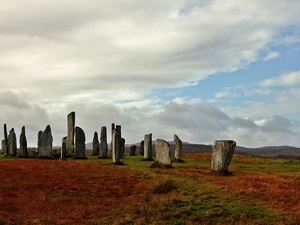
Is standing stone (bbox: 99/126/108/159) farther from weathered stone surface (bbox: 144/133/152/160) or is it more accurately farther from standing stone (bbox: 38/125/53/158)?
standing stone (bbox: 38/125/53/158)

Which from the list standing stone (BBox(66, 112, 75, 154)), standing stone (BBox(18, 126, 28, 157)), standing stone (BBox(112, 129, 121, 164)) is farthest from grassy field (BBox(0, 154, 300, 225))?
standing stone (BBox(66, 112, 75, 154))

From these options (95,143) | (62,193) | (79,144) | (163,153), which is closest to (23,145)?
(79,144)

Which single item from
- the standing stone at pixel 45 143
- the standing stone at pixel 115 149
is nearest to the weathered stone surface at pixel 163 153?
the standing stone at pixel 115 149

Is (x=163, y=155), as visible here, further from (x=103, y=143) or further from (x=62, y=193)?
(x=103, y=143)

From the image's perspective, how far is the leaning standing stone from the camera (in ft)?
110

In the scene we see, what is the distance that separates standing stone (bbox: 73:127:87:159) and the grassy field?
15987mm

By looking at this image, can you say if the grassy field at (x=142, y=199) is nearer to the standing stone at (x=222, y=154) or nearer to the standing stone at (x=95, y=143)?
the standing stone at (x=222, y=154)

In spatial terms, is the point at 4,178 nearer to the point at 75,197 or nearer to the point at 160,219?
the point at 75,197

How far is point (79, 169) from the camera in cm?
3023

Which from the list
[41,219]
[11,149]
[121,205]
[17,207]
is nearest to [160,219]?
[121,205]

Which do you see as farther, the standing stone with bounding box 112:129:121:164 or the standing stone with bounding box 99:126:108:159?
the standing stone with bounding box 99:126:108:159

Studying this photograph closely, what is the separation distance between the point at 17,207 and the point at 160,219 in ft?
23.1

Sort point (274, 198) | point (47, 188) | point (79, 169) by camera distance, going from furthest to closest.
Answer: point (79, 169), point (47, 188), point (274, 198)

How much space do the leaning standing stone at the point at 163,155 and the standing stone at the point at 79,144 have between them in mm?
13322
